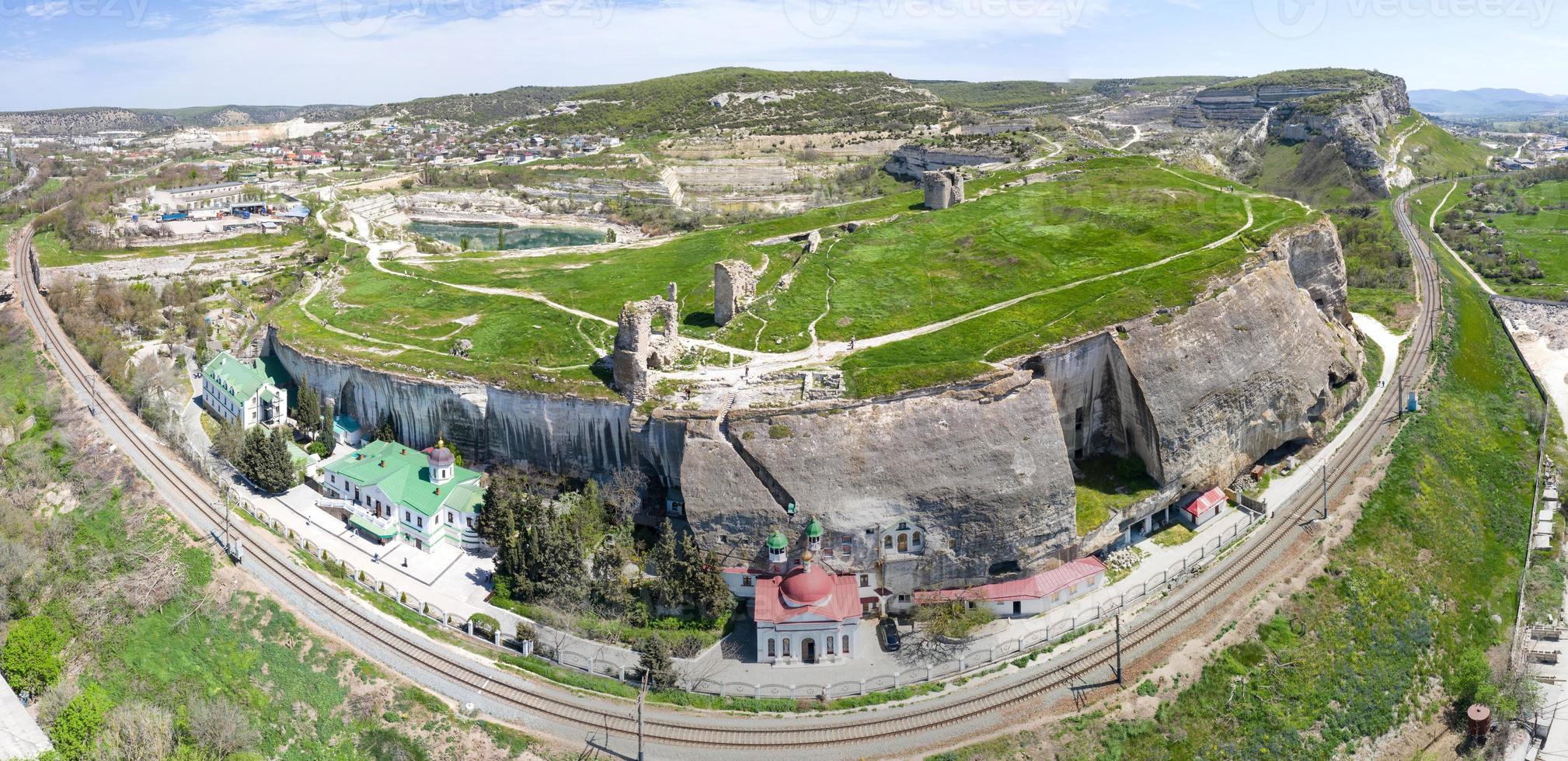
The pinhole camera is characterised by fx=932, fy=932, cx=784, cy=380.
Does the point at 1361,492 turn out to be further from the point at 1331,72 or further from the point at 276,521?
the point at 1331,72

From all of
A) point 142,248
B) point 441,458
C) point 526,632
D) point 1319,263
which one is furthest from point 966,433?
point 142,248

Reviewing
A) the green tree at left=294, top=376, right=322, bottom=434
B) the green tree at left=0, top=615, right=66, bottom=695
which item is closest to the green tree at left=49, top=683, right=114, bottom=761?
the green tree at left=0, top=615, right=66, bottom=695

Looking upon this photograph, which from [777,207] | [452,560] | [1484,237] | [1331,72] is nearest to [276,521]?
[452,560]

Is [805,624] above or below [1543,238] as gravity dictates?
below

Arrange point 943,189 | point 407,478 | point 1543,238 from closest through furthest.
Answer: point 407,478 → point 943,189 → point 1543,238

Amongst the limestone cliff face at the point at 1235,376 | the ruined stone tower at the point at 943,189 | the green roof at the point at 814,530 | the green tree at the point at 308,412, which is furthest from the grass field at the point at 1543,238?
the green tree at the point at 308,412

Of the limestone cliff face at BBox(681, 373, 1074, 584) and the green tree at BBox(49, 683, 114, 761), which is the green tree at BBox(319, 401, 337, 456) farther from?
the limestone cliff face at BBox(681, 373, 1074, 584)

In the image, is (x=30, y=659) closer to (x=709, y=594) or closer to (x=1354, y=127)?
(x=709, y=594)
